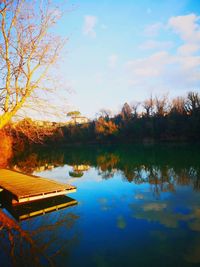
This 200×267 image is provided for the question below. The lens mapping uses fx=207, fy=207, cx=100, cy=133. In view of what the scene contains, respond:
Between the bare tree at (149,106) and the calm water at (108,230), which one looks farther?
the bare tree at (149,106)

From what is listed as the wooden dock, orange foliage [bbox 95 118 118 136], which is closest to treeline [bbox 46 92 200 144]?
orange foliage [bbox 95 118 118 136]

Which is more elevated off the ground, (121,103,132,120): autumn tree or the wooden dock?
(121,103,132,120): autumn tree

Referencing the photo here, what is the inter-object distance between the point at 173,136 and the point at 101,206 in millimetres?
41508

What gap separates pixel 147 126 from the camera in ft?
161

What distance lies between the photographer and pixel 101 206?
7.46m

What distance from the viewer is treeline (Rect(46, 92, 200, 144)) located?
4366 centimetres

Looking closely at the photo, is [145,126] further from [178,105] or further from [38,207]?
[38,207]

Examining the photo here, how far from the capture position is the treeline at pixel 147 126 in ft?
143

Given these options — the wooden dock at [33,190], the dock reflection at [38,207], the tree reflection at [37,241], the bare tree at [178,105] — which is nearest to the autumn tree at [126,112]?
the bare tree at [178,105]

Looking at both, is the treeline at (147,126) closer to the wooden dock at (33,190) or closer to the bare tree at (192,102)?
the bare tree at (192,102)

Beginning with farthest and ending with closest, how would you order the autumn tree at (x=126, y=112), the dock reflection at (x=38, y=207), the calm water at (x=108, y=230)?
1. the autumn tree at (x=126, y=112)
2. the dock reflection at (x=38, y=207)
3. the calm water at (x=108, y=230)

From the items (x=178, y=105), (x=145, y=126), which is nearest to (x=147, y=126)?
(x=145, y=126)

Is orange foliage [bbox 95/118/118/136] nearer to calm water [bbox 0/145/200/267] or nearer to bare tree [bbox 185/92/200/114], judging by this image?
bare tree [bbox 185/92/200/114]

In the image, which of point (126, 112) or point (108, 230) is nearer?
point (108, 230)
